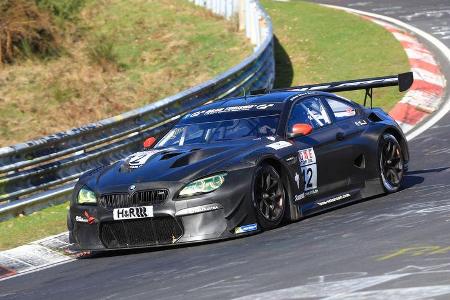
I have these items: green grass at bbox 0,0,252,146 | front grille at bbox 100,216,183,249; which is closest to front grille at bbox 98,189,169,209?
front grille at bbox 100,216,183,249

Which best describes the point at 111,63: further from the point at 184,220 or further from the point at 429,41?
the point at 184,220

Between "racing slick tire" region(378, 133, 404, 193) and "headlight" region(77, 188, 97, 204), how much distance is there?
3279mm

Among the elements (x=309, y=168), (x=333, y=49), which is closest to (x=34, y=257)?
(x=309, y=168)

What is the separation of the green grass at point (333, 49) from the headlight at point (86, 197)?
825cm

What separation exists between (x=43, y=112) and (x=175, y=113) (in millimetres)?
4454

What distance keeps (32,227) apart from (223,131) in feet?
7.75

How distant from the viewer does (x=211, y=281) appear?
7148mm

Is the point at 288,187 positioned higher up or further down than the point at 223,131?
further down

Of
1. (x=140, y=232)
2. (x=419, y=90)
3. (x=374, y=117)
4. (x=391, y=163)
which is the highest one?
(x=374, y=117)

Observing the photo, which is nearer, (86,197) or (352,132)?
(86,197)

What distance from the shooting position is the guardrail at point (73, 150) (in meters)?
11.4

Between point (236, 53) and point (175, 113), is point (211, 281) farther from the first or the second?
point (236, 53)

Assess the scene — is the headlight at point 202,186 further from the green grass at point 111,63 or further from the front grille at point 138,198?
the green grass at point 111,63

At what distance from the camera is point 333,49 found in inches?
861
